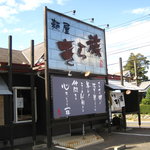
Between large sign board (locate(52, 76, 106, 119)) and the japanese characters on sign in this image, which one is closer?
large sign board (locate(52, 76, 106, 119))

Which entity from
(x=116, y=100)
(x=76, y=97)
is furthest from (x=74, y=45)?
(x=116, y=100)

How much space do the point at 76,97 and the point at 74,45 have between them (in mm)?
2810

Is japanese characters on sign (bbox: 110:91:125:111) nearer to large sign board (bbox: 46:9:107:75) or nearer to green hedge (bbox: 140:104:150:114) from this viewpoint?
large sign board (bbox: 46:9:107:75)

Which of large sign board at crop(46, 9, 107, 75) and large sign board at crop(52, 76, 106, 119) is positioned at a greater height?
large sign board at crop(46, 9, 107, 75)

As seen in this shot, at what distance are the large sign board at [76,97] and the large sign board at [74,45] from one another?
722 millimetres

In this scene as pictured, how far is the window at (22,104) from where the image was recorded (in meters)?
11.3

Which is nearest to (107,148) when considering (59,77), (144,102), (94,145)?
(94,145)

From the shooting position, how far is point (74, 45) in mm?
12320

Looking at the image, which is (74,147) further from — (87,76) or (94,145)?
(87,76)

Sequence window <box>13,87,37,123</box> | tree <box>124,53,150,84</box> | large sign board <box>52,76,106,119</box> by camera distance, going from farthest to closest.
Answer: tree <box>124,53,150,84</box> < window <box>13,87,37,123</box> < large sign board <box>52,76,106,119</box>

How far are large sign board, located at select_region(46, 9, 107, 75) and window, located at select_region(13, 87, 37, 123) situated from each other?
7.23 ft

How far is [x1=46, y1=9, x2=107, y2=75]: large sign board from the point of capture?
11.2 meters

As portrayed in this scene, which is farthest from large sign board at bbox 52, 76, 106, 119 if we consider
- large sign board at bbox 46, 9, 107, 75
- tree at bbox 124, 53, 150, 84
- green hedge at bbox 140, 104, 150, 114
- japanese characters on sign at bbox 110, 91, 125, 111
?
tree at bbox 124, 53, 150, 84

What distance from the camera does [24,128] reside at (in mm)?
11695
